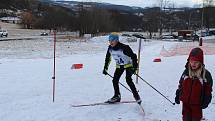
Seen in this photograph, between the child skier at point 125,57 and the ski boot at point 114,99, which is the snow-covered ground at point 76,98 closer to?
the ski boot at point 114,99

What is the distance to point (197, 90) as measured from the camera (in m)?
5.66

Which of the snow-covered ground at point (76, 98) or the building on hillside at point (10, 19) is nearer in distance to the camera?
the snow-covered ground at point (76, 98)

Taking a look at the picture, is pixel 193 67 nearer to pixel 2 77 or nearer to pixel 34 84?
pixel 34 84

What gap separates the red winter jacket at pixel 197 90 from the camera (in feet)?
18.5

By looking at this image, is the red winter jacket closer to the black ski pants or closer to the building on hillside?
the black ski pants

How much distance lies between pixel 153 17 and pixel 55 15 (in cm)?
2879

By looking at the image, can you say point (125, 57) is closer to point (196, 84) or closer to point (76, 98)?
point (76, 98)

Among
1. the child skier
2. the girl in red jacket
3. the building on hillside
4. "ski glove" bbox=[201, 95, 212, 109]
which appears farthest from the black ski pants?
→ the building on hillside

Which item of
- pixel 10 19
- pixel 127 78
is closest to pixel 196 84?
pixel 127 78

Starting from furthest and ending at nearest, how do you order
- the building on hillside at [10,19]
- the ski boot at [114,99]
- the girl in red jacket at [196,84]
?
the building on hillside at [10,19]
the ski boot at [114,99]
the girl in red jacket at [196,84]

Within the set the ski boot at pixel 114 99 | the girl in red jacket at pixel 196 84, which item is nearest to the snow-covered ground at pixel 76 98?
the ski boot at pixel 114 99

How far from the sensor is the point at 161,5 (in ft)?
364

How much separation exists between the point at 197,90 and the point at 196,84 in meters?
0.09

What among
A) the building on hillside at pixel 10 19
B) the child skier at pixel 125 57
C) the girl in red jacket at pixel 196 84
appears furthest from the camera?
the building on hillside at pixel 10 19
